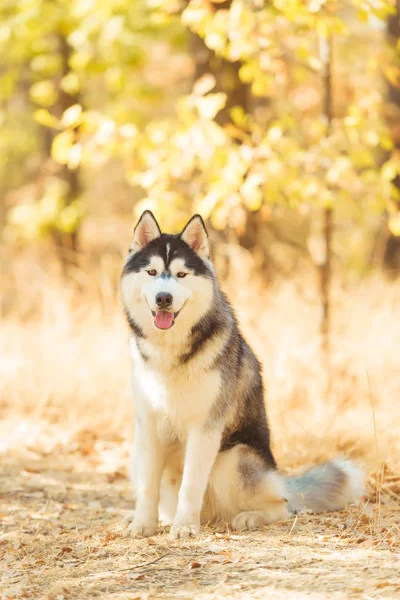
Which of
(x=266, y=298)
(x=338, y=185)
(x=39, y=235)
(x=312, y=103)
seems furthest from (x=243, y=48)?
(x=39, y=235)

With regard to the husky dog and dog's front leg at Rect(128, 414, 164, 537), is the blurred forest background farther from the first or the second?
dog's front leg at Rect(128, 414, 164, 537)

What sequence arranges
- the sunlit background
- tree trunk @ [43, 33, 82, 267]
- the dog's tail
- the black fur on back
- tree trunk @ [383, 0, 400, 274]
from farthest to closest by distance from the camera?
tree trunk @ [43, 33, 82, 267]
tree trunk @ [383, 0, 400, 274]
the sunlit background
the dog's tail
the black fur on back

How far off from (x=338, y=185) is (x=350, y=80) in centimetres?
505

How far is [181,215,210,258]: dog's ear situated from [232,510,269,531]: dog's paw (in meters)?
1.45

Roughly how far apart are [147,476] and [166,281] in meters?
1.08

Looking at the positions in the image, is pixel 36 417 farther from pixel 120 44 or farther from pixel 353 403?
pixel 120 44

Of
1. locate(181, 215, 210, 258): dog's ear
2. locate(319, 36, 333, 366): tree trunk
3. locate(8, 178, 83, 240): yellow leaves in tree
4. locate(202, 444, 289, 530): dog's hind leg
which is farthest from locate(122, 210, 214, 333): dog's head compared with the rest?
locate(8, 178, 83, 240): yellow leaves in tree

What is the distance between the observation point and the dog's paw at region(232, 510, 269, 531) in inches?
158

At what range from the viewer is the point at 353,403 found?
6.69m

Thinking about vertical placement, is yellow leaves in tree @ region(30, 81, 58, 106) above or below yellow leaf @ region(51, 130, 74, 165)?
above

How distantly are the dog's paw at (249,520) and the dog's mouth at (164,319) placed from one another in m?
1.16

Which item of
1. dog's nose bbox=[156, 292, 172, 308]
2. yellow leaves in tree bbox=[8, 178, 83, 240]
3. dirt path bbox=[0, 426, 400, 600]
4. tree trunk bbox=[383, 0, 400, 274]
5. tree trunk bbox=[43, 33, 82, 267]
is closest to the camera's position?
dirt path bbox=[0, 426, 400, 600]

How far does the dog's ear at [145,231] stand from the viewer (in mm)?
4121

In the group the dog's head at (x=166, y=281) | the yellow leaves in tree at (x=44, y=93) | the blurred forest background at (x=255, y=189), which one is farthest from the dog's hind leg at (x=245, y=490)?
the yellow leaves in tree at (x=44, y=93)
